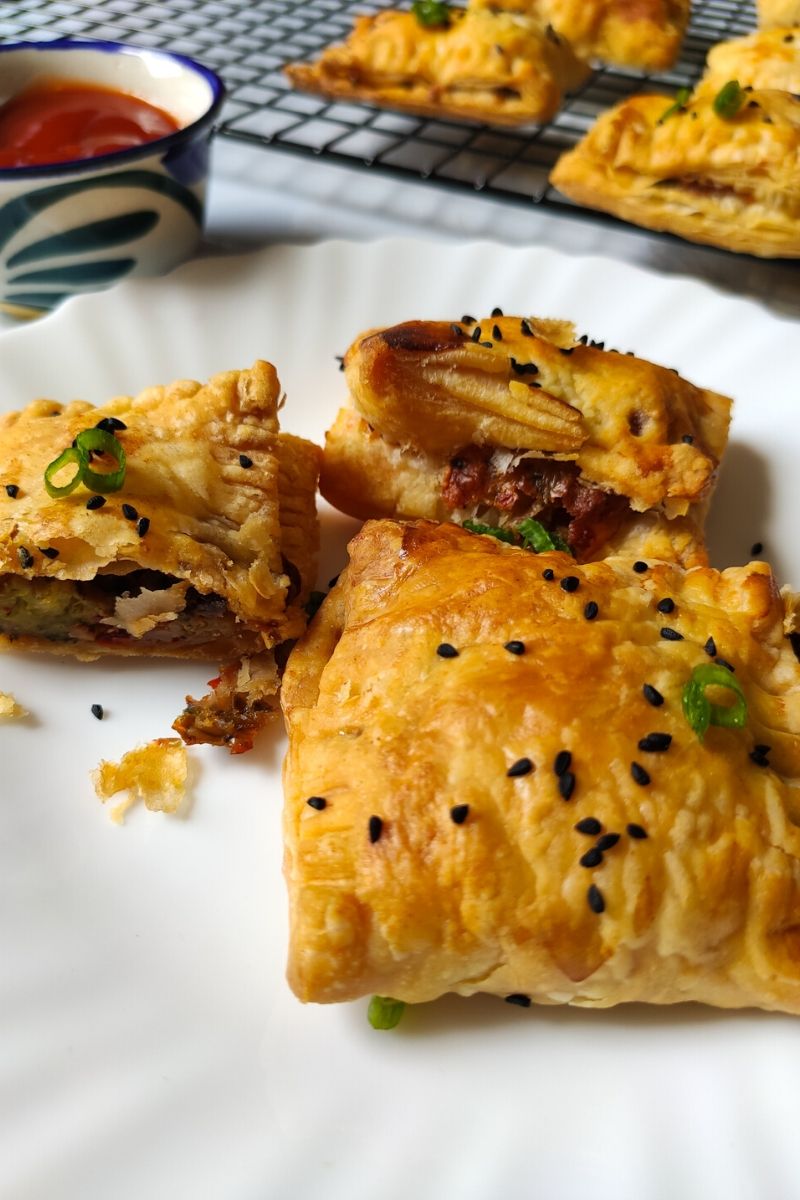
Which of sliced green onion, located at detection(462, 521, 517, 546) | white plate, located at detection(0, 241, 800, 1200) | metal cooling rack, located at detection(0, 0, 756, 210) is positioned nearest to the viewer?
white plate, located at detection(0, 241, 800, 1200)

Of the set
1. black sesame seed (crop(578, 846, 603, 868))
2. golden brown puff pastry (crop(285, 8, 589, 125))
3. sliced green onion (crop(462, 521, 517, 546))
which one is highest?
golden brown puff pastry (crop(285, 8, 589, 125))

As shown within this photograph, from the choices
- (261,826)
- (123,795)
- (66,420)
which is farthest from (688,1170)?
(66,420)

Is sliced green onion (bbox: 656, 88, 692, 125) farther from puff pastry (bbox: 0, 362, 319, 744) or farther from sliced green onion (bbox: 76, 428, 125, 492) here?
sliced green onion (bbox: 76, 428, 125, 492)

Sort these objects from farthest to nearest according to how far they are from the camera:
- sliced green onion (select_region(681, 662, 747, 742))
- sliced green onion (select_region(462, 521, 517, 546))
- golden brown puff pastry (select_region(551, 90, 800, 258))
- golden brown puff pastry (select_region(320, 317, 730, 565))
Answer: golden brown puff pastry (select_region(551, 90, 800, 258)), sliced green onion (select_region(462, 521, 517, 546)), golden brown puff pastry (select_region(320, 317, 730, 565)), sliced green onion (select_region(681, 662, 747, 742))

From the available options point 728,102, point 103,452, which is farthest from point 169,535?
point 728,102

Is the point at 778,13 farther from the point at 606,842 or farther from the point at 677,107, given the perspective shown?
the point at 606,842

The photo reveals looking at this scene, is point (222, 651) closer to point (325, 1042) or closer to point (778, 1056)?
point (325, 1042)

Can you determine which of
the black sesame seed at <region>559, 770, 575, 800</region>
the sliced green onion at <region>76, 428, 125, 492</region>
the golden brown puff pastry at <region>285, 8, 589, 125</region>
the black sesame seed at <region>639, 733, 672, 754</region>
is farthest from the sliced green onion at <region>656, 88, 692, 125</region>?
the black sesame seed at <region>559, 770, 575, 800</region>
